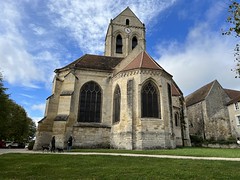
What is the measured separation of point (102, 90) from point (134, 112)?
5.55 meters

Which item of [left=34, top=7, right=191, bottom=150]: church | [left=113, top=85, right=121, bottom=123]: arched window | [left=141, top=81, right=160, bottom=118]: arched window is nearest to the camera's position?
[left=34, top=7, right=191, bottom=150]: church

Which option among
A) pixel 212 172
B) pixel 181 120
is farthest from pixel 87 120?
pixel 212 172

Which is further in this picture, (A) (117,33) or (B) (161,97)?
(A) (117,33)

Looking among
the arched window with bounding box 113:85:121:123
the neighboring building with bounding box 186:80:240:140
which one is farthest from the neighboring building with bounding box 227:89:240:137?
the arched window with bounding box 113:85:121:123

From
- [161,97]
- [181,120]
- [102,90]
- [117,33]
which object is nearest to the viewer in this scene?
[161,97]

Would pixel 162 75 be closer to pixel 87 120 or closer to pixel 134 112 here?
pixel 134 112

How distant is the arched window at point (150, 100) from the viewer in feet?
56.6

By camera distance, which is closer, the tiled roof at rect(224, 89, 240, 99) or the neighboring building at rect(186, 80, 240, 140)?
the neighboring building at rect(186, 80, 240, 140)

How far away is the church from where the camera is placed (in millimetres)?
16609

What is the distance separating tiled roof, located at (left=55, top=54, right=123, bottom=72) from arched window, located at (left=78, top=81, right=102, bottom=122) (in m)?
2.14

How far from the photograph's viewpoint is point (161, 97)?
1781cm

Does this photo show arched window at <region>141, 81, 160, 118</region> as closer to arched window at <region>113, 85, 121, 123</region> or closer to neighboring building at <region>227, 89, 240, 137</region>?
arched window at <region>113, 85, 121, 123</region>

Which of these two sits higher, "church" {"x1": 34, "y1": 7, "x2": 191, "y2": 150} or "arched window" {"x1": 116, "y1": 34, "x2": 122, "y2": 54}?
"arched window" {"x1": 116, "y1": 34, "x2": 122, "y2": 54}

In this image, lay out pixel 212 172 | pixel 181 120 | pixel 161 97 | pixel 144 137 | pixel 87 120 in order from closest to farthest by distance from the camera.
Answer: pixel 212 172 < pixel 144 137 < pixel 161 97 < pixel 87 120 < pixel 181 120
